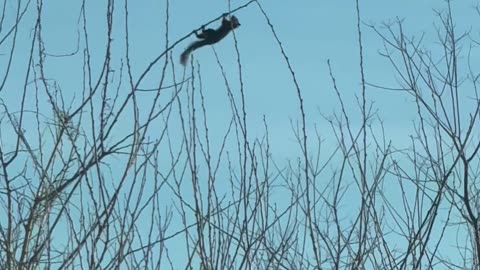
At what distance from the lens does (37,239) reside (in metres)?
3.17

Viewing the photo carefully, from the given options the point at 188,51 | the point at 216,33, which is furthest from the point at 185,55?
the point at 216,33

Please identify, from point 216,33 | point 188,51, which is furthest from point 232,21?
point 188,51

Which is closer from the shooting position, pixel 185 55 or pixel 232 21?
pixel 232 21

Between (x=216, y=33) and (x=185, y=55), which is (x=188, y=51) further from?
(x=216, y=33)

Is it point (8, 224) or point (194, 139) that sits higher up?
point (194, 139)

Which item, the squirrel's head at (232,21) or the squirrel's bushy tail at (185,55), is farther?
the squirrel's bushy tail at (185,55)

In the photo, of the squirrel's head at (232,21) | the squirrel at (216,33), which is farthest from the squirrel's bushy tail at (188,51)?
the squirrel's head at (232,21)

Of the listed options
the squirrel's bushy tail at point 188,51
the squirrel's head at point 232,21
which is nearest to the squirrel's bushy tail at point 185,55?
the squirrel's bushy tail at point 188,51

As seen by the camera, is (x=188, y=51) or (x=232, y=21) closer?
(x=232, y=21)

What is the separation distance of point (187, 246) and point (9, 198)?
65 cm

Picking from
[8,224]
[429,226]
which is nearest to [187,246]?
[8,224]

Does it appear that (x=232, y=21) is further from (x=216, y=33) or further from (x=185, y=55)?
(x=185, y=55)

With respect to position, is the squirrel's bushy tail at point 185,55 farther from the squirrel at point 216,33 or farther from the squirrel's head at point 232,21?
the squirrel's head at point 232,21

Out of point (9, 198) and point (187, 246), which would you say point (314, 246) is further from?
point (9, 198)
